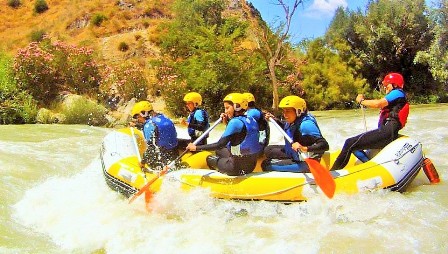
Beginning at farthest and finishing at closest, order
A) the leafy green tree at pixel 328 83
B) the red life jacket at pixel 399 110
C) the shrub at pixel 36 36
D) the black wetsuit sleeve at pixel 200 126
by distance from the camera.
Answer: the shrub at pixel 36 36 → the leafy green tree at pixel 328 83 → the black wetsuit sleeve at pixel 200 126 → the red life jacket at pixel 399 110

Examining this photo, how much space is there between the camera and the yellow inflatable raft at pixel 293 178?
492cm

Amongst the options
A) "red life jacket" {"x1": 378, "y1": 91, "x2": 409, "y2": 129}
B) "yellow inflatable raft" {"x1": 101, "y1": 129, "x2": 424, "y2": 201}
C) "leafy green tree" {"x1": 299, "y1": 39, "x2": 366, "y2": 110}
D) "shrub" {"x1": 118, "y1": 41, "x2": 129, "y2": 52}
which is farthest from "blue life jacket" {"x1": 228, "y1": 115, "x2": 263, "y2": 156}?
"shrub" {"x1": 118, "y1": 41, "x2": 129, "y2": 52}

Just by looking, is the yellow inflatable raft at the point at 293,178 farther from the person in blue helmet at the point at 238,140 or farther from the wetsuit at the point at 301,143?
the wetsuit at the point at 301,143

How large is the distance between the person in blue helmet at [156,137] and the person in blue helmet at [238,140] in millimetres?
779

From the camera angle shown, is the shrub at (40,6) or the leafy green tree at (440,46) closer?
the leafy green tree at (440,46)

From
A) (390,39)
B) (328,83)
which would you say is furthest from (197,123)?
(390,39)

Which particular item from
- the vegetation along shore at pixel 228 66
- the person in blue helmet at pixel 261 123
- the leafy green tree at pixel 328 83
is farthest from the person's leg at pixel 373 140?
the leafy green tree at pixel 328 83

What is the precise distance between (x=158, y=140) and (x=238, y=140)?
129 cm

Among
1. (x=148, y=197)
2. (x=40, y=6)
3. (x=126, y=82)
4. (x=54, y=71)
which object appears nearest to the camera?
(x=148, y=197)

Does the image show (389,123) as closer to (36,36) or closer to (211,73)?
(211,73)

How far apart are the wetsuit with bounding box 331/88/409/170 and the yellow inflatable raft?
0.12 m

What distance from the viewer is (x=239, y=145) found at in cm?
500

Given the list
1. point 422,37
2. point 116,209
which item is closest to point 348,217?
point 116,209

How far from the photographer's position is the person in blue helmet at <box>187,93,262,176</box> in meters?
4.91
